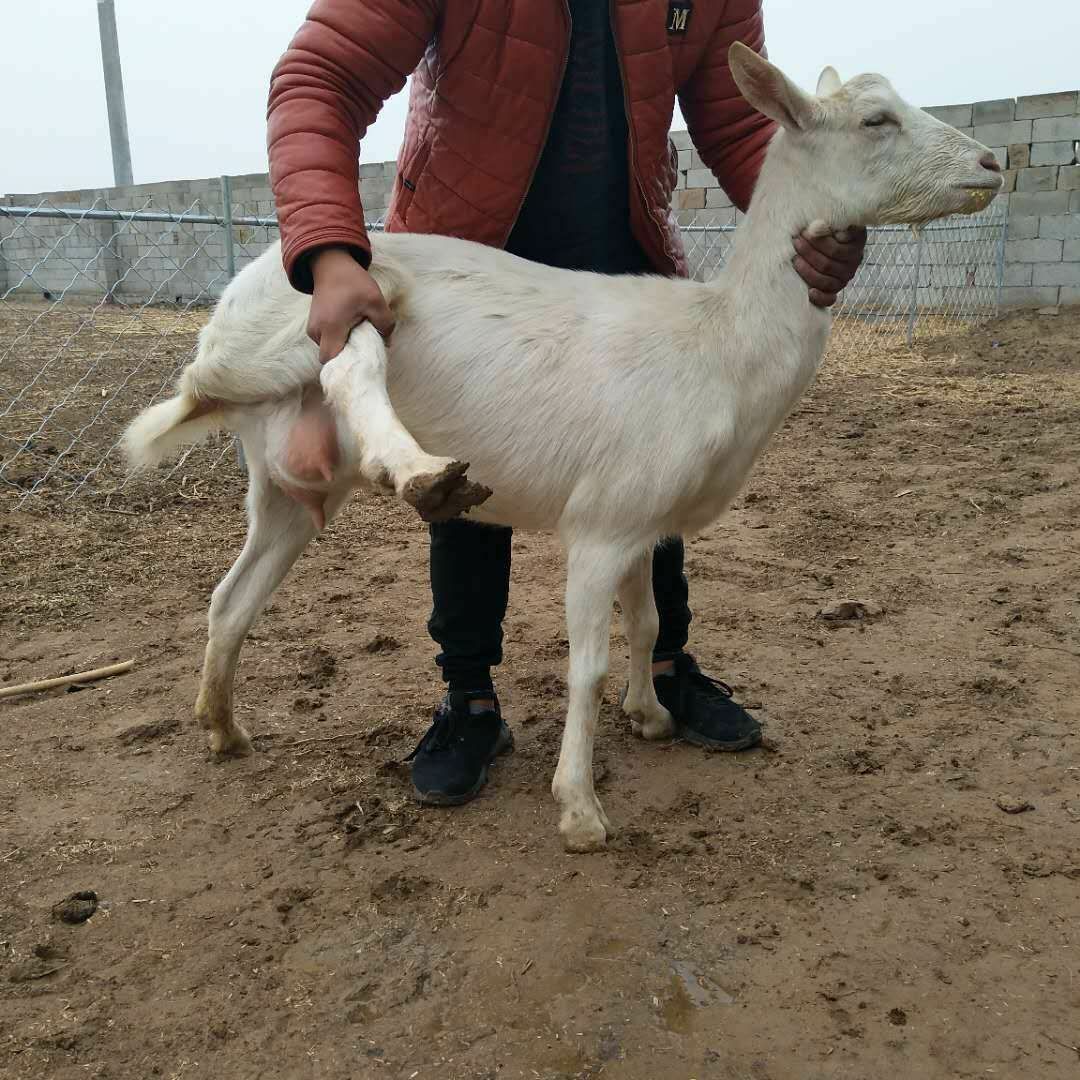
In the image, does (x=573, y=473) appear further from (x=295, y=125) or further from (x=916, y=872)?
(x=916, y=872)

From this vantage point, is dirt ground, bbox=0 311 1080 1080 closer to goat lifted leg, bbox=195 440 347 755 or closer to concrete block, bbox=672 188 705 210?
goat lifted leg, bbox=195 440 347 755

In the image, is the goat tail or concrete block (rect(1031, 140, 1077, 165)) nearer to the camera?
the goat tail

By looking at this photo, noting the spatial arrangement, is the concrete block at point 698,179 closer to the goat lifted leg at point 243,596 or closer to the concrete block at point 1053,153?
the concrete block at point 1053,153

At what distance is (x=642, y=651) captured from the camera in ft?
8.65

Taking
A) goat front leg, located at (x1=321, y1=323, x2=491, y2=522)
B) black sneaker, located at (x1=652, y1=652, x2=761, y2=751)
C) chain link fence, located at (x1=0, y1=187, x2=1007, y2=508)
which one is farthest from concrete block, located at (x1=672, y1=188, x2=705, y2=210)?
goat front leg, located at (x1=321, y1=323, x2=491, y2=522)

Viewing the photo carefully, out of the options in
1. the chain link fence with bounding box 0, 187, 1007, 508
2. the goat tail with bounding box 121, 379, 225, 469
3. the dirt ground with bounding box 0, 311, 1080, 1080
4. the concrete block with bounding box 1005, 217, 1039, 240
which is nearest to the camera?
the dirt ground with bounding box 0, 311, 1080, 1080

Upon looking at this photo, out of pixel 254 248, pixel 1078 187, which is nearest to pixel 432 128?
pixel 1078 187

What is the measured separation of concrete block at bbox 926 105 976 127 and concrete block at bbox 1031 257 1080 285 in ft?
5.55

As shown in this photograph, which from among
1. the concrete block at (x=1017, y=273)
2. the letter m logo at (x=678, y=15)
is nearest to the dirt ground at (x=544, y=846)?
the letter m logo at (x=678, y=15)

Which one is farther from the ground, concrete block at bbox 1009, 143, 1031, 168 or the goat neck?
concrete block at bbox 1009, 143, 1031, 168

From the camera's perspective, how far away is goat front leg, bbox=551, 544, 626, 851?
2164mm

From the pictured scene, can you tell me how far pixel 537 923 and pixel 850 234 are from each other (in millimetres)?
1554

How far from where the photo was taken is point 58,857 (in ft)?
6.96

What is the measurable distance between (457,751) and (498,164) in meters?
1.34
